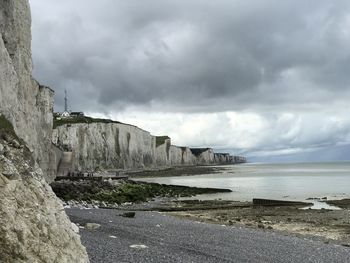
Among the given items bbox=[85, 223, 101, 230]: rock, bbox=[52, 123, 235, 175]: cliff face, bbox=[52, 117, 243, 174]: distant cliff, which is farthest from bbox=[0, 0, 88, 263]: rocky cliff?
bbox=[52, 117, 243, 174]: distant cliff

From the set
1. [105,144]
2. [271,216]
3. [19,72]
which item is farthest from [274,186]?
[105,144]

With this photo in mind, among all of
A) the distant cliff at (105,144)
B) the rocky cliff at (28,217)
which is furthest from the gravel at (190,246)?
the distant cliff at (105,144)

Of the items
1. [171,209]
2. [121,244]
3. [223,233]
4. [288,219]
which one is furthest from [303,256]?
[171,209]

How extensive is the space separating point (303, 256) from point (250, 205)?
73.8ft

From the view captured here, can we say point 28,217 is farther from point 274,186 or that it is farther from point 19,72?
point 274,186

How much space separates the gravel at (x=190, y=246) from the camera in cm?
1178

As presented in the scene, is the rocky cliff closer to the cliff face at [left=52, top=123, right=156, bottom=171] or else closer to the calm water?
the calm water

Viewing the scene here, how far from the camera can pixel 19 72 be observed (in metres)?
32.6

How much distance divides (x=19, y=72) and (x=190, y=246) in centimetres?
2324

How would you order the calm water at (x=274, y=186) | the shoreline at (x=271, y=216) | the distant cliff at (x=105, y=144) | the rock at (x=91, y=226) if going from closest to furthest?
the rock at (x=91, y=226) → the shoreline at (x=271, y=216) → the calm water at (x=274, y=186) → the distant cliff at (x=105, y=144)

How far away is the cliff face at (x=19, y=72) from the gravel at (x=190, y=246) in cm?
830

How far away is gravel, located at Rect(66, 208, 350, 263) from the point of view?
11781 mm

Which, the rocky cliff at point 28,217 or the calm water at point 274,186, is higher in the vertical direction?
the rocky cliff at point 28,217

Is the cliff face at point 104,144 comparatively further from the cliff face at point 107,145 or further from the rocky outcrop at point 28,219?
the rocky outcrop at point 28,219
